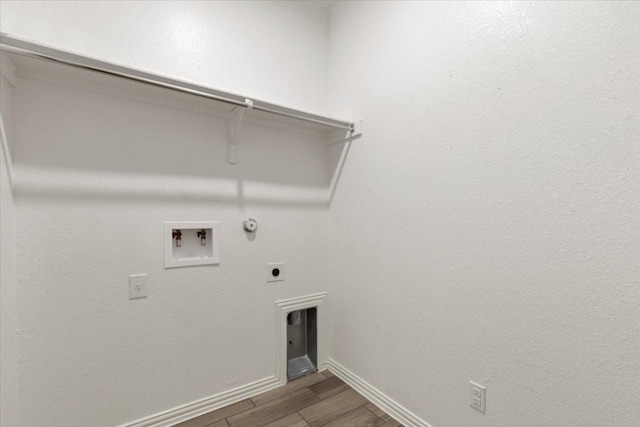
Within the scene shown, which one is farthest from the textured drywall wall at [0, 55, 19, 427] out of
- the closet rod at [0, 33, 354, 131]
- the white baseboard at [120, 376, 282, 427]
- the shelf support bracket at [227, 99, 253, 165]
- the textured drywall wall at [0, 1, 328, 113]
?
the shelf support bracket at [227, 99, 253, 165]

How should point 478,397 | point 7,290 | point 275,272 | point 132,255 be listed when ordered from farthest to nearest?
point 275,272 → point 132,255 → point 478,397 → point 7,290

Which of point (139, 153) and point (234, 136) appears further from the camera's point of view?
point (234, 136)

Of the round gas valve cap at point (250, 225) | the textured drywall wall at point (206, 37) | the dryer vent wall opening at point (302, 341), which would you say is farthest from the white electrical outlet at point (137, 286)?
the textured drywall wall at point (206, 37)

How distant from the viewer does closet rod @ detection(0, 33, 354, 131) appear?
1094 mm

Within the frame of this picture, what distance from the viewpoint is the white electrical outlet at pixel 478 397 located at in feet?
4.23

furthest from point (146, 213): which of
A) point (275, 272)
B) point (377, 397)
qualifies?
point (377, 397)

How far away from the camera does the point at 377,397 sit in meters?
1.81

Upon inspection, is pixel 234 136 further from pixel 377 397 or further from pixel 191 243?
pixel 377 397

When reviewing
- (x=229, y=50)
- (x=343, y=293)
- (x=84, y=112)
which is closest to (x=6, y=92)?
(x=84, y=112)

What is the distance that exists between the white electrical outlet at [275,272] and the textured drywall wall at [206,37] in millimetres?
1205

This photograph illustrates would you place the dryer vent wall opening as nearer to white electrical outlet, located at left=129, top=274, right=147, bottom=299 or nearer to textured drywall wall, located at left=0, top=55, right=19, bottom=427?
white electrical outlet, located at left=129, top=274, right=147, bottom=299

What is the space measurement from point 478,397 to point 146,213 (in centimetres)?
196

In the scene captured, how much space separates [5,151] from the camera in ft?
3.99

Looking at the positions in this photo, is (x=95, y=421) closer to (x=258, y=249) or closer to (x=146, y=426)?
(x=146, y=426)
